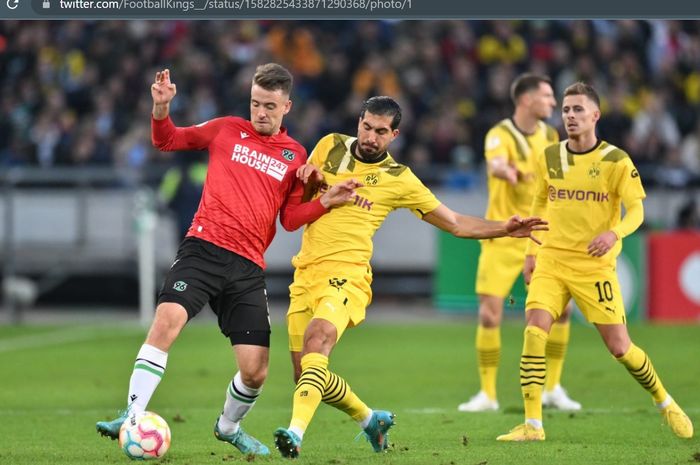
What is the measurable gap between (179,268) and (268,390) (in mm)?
5047

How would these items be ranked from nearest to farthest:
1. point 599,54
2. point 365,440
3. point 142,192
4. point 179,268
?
1. point 179,268
2. point 365,440
3. point 142,192
4. point 599,54

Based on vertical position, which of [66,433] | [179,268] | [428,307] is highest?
[179,268]

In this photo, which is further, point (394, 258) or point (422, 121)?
point (422, 121)

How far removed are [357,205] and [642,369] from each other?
7.90 feet

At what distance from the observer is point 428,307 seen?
73.5ft

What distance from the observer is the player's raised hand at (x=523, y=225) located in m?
8.55

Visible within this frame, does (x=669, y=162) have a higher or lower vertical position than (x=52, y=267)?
higher

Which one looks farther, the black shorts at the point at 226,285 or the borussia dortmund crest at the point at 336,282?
the borussia dortmund crest at the point at 336,282

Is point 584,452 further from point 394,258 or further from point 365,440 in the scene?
point 394,258

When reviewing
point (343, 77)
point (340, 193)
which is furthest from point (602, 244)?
point (343, 77)

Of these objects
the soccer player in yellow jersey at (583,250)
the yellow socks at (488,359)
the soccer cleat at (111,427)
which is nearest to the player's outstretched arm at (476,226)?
the soccer player in yellow jersey at (583,250)

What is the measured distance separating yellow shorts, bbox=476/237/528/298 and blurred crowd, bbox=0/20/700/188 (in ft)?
35.2

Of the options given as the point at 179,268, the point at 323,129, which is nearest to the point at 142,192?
the point at 323,129

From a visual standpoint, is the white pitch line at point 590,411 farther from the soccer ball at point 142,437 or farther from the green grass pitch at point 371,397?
the soccer ball at point 142,437
